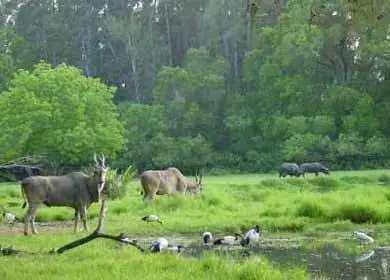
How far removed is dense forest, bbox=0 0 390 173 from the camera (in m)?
49.2

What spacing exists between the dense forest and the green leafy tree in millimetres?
81

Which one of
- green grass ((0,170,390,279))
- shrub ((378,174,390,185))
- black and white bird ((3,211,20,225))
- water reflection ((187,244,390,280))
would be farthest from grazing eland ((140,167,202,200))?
shrub ((378,174,390,185))

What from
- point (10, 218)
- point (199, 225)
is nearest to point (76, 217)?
point (10, 218)

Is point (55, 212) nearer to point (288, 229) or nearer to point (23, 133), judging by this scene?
point (288, 229)

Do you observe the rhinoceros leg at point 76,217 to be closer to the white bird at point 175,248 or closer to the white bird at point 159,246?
the white bird at point 175,248

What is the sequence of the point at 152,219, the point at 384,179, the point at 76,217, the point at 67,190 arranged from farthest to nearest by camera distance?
1. the point at 384,179
2. the point at 152,219
3. the point at 67,190
4. the point at 76,217

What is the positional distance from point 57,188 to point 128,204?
431 centimetres

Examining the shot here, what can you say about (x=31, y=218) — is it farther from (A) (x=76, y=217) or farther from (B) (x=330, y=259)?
(B) (x=330, y=259)

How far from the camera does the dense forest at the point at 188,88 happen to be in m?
49.2

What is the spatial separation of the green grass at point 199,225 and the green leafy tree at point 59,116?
54.9 ft

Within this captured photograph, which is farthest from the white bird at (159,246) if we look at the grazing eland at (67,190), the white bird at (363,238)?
the grazing eland at (67,190)

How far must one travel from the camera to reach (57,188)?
20750 mm

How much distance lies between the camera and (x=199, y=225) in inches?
812

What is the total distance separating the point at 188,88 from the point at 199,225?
43.7 m
